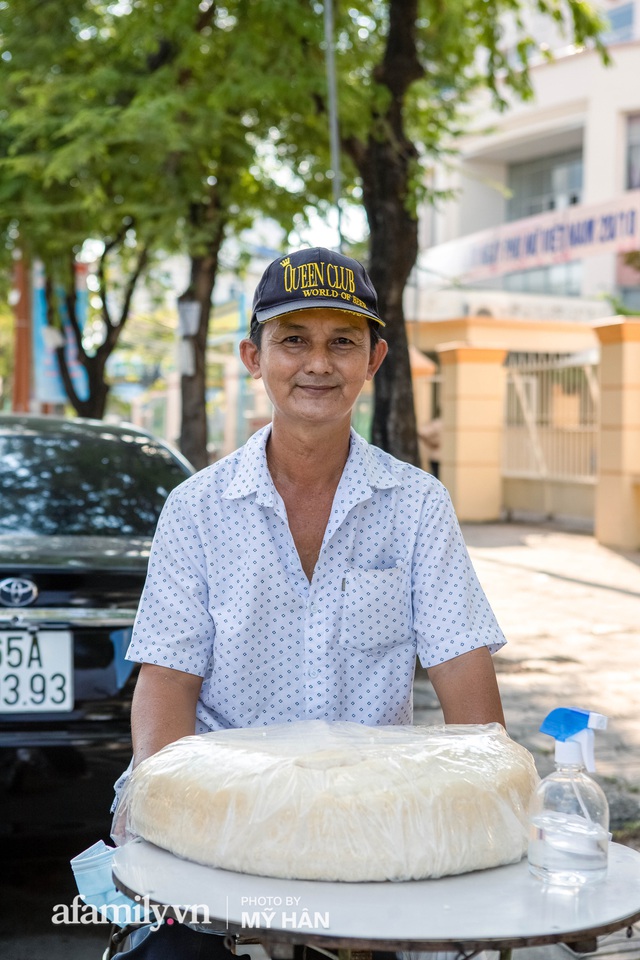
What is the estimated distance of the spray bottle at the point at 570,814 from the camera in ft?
5.46

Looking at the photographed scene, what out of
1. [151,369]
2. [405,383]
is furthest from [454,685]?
[151,369]

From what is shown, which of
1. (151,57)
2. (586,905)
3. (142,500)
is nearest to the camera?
(586,905)

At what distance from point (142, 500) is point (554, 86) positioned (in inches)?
1163

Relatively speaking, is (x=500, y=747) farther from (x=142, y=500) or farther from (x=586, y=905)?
(x=142, y=500)

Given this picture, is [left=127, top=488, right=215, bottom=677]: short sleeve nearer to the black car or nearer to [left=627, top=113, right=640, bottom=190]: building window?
the black car

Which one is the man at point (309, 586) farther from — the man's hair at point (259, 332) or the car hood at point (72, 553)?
the car hood at point (72, 553)

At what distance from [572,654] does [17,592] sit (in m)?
4.75

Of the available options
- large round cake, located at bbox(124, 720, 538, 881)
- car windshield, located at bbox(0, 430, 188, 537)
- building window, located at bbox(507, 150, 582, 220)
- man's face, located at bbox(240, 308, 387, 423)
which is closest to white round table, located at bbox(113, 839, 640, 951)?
large round cake, located at bbox(124, 720, 538, 881)

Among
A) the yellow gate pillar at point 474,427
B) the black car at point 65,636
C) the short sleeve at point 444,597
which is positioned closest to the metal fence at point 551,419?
the yellow gate pillar at point 474,427

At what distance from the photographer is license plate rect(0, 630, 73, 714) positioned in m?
3.36

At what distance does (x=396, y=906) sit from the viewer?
5.03ft

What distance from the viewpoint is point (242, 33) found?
839 centimetres

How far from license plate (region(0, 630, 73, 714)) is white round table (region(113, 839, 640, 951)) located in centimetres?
176

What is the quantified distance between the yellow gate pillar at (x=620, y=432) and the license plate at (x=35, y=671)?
10.4 meters
